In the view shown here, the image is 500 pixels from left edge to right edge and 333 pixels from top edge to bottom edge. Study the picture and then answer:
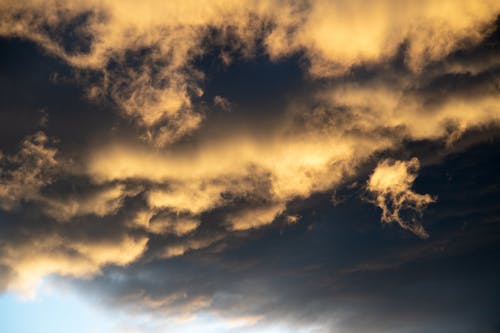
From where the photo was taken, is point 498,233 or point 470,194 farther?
point 498,233

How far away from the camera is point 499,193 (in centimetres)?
6688

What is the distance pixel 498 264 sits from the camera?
95.5 meters

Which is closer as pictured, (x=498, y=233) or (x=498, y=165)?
(x=498, y=165)

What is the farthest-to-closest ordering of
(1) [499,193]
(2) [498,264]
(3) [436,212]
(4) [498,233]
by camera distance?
1. (2) [498,264]
2. (4) [498,233]
3. (3) [436,212]
4. (1) [499,193]

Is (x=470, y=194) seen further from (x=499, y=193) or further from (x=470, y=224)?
(x=470, y=224)

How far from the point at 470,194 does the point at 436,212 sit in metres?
7.48

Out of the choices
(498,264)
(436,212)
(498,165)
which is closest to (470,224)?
(436,212)

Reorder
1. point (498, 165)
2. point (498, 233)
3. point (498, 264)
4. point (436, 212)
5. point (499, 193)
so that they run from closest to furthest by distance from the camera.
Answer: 1. point (498, 165)
2. point (499, 193)
3. point (436, 212)
4. point (498, 233)
5. point (498, 264)

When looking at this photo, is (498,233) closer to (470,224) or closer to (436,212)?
(470,224)

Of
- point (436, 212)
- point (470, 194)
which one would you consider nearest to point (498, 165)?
point (470, 194)

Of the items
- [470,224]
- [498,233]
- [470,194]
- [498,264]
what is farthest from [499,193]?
[498,264]

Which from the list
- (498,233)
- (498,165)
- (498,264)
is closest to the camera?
(498,165)

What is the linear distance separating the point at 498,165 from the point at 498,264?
4971 cm

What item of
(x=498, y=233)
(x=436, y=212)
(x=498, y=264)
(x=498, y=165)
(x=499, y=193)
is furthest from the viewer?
(x=498, y=264)
